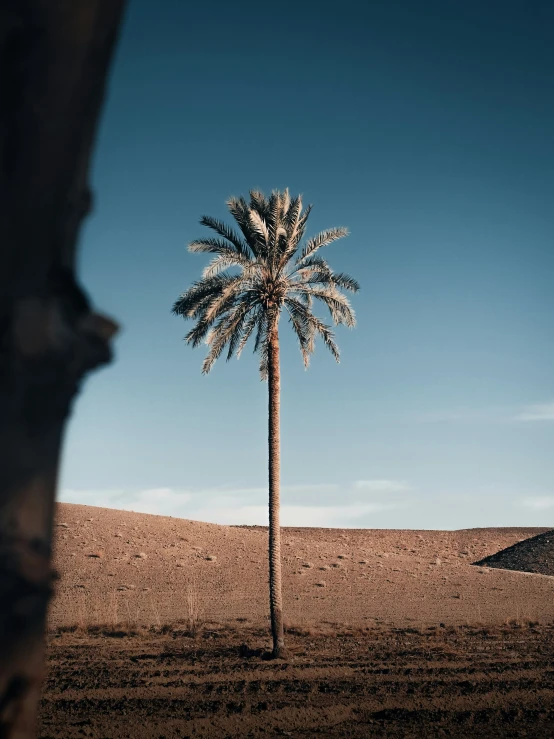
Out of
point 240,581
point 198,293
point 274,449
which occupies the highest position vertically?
point 198,293

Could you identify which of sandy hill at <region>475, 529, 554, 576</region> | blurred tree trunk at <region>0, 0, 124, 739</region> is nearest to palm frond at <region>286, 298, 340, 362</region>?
blurred tree trunk at <region>0, 0, 124, 739</region>

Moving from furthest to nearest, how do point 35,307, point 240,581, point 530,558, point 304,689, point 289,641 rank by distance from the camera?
point 530,558 → point 240,581 → point 289,641 → point 304,689 → point 35,307

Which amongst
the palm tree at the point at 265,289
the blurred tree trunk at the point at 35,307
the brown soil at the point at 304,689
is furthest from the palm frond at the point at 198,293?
the blurred tree trunk at the point at 35,307

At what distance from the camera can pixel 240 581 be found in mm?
36906

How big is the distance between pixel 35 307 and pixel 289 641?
69.1 ft

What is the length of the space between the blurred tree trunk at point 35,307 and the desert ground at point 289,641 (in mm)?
9725

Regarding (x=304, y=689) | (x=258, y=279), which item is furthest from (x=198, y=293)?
(x=304, y=689)

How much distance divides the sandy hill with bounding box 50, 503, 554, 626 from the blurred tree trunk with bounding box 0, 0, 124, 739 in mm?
25362

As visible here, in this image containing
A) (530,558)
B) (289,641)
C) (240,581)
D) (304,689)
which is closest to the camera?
(304,689)

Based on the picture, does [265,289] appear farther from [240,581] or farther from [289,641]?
[240,581]

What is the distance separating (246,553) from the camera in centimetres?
4366

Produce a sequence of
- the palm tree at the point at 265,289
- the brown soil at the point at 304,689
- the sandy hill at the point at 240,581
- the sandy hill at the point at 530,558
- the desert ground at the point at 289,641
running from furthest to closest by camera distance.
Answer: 1. the sandy hill at the point at 530,558
2. the sandy hill at the point at 240,581
3. the palm tree at the point at 265,289
4. the desert ground at the point at 289,641
5. the brown soil at the point at 304,689

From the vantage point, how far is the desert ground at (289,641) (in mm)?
11734

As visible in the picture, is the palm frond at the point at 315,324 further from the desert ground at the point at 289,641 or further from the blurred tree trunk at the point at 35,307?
the blurred tree trunk at the point at 35,307
